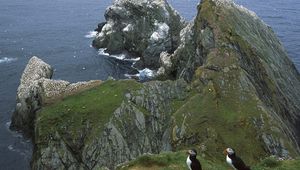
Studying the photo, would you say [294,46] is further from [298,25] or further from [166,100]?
[166,100]

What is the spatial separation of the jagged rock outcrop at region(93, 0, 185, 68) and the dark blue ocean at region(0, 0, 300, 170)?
6081mm

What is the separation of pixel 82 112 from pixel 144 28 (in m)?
54.7

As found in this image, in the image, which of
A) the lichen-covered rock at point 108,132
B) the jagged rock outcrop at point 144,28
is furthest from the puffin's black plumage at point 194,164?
the jagged rock outcrop at point 144,28

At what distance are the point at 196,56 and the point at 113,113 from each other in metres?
19.2

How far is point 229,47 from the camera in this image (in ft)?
218

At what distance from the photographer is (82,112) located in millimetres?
60469

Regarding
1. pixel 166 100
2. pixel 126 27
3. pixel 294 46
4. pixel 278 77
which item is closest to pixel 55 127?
pixel 166 100

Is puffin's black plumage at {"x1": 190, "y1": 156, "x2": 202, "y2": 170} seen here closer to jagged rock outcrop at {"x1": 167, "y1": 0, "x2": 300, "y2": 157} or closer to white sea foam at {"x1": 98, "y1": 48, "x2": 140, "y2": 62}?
jagged rock outcrop at {"x1": 167, "y1": 0, "x2": 300, "y2": 157}

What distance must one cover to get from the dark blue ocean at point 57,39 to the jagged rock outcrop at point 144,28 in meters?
6.08

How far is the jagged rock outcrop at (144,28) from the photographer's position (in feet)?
353

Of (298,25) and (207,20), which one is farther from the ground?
(207,20)

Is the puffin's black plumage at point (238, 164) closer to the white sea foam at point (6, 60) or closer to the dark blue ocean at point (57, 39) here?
the dark blue ocean at point (57, 39)

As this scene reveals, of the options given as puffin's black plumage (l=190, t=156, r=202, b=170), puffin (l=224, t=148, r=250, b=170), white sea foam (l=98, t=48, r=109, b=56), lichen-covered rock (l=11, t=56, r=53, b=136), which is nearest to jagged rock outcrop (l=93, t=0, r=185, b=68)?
white sea foam (l=98, t=48, r=109, b=56)

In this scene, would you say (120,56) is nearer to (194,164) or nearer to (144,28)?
(144,28)
